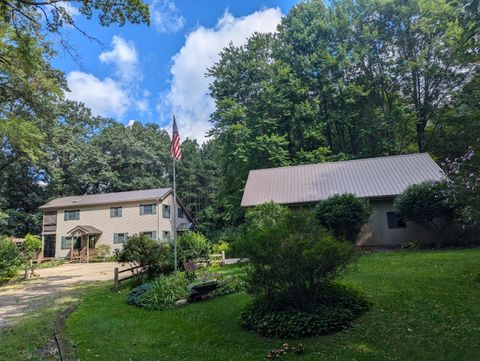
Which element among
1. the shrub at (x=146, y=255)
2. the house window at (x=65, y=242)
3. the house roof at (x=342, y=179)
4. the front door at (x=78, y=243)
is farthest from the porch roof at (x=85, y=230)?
the shrub at (x=146, y=255)

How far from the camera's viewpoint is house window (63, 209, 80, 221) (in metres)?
33.4

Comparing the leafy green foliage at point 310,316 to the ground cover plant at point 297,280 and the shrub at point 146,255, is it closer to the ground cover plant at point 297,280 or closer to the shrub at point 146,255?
the ground cover plant at point 297,280

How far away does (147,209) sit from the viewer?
32094 mm

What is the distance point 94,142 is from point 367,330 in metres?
45.5

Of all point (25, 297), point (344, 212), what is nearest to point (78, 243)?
point (25, 297)

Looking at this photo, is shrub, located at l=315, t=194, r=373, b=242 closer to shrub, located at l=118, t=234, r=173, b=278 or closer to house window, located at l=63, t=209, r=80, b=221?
shrub, located at l=118, t=234, r=173, b=278

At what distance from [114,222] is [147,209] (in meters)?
3.69

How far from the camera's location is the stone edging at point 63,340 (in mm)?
5281

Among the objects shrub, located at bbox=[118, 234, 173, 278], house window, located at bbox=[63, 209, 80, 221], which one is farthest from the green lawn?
house window, located at bbox=[63, 209, 80, 221]

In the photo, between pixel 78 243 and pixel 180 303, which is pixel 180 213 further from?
pixel 180 303

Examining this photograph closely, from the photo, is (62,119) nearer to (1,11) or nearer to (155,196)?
(155,196)

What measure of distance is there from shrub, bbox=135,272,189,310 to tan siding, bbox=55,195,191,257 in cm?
2245

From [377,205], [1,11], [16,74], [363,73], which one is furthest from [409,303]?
[363,73]

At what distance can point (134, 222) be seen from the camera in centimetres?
3225
